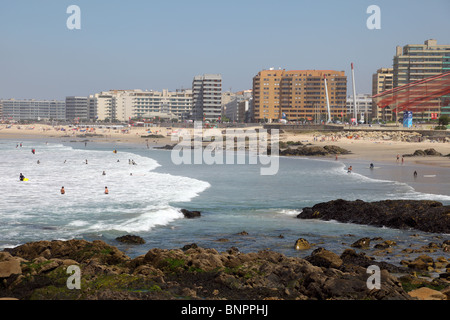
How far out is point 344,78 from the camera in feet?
610

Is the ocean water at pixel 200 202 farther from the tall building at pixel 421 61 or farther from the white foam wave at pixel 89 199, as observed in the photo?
the tall building at pixel 421 61

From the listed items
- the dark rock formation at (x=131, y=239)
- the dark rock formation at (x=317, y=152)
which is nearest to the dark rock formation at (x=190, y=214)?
the dark rock formation at (x=131, y=239)

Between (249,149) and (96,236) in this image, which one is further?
(249,149)

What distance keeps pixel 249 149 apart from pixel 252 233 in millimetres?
65871

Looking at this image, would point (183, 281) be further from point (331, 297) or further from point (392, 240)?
point (392, 240)

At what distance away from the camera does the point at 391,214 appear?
2377cm

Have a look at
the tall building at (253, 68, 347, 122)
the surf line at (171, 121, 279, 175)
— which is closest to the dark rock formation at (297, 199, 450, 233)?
the surf line at (171, 121, 279, 175)

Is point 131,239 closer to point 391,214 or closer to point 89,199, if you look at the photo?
point 391,214

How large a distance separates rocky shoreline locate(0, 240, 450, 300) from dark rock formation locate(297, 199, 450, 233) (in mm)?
6610

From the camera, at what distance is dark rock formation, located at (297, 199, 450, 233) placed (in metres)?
22.3

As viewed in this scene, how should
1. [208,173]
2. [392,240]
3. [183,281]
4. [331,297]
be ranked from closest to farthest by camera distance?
1. [331,297]
2. [183,281]
3. [392,240]
4. [208,173]

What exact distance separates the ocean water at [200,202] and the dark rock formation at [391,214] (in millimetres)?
742

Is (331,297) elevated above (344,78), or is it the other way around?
(344,78)
